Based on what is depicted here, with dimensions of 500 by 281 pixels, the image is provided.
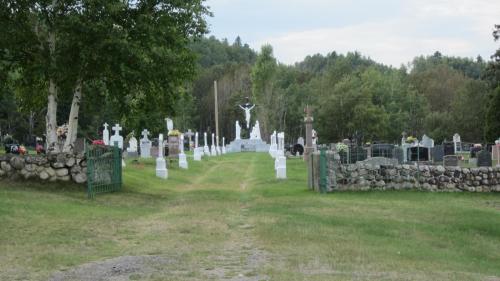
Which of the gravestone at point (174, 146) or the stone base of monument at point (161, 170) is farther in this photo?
the gravestone at point (174, 146)

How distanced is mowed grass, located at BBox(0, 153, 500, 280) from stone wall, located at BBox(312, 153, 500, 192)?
2.75 ft

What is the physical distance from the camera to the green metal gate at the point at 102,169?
17.2m

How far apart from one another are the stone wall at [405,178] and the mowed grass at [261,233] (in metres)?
0.84

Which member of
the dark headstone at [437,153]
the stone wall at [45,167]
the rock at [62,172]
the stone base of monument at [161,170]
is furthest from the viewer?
the dark headstone at [437,153]

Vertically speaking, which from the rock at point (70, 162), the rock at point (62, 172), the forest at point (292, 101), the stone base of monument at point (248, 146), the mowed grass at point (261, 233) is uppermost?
the forest at point (292, 101)

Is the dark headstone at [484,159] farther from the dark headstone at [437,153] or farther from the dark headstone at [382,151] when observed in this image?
the dark headstone at [382,151]

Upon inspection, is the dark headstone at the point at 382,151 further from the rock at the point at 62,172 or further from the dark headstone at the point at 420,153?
the rock at the point at 62,172

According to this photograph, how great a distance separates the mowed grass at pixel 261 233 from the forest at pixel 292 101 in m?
3.74

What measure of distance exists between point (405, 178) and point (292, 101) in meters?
76.6

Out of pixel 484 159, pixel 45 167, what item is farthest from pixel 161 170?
pixel 484 159

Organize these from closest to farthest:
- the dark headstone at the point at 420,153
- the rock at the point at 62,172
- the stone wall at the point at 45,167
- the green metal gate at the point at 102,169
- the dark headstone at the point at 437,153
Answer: the green metal gate at the point at 102,169 → the stone wall at the point at 45,167 → the rock at the point at 62,172 → the dark headstone at the point at 420,153 → the dark headstone at the point at 437,153

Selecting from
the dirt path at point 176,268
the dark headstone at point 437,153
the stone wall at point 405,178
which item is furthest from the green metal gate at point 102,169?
the dark headstone at point 437,153

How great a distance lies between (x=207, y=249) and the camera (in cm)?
952

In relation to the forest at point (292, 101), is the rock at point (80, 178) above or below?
below
